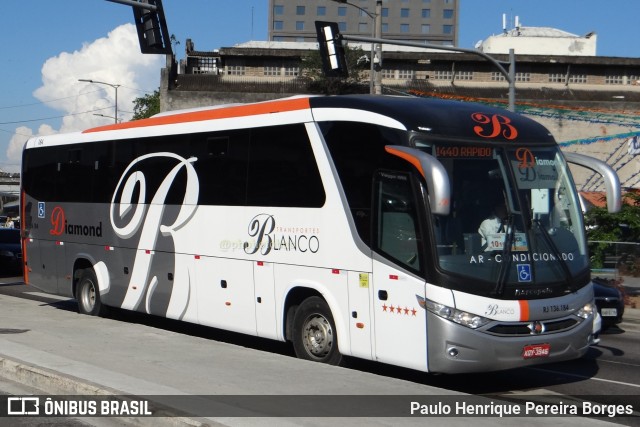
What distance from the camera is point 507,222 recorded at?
385 inches

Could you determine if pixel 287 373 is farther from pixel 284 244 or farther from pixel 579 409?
pixel 579 409

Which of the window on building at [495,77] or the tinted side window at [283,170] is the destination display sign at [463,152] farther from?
the window on building at [495,77]

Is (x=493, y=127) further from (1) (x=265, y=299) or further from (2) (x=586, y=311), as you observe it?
(1) (x=265, y=299)

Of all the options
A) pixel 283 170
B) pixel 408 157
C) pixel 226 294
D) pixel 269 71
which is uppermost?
pixel 269 71

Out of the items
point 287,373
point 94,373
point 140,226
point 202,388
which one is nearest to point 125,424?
point 202,388

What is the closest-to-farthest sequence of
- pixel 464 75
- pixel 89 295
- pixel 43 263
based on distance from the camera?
pixel 89 295
pixel 43 263
pixel 464 75

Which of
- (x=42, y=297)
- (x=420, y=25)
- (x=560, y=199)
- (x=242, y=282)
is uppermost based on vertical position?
(x=420, y=25)

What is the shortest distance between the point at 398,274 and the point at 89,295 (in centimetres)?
863

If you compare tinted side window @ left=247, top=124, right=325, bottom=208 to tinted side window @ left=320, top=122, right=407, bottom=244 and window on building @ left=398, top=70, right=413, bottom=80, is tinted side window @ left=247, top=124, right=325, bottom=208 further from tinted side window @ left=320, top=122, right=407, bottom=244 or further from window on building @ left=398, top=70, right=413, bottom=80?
window on building @ left=398, top=70, right=413, bottom=80

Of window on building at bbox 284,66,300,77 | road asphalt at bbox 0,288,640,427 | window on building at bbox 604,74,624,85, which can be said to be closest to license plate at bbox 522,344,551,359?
road asphalt at bbox 0,288,640,427

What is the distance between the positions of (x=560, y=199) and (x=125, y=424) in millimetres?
5688

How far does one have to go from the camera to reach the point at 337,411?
7758 millimetres

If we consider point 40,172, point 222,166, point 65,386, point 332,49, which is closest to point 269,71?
point 332,49

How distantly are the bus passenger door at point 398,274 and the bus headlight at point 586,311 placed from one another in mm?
2027
